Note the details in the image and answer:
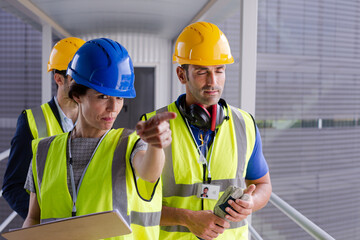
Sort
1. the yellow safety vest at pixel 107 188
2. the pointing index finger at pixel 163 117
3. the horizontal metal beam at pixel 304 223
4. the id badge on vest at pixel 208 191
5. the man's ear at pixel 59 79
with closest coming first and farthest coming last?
1. the pointing index finger at pixel 163 117
2. the yellow safety vest at pixel 107 188
3. the horizontal metal beam at pixel 304 223
4. the id badge on vest at pixel 208 191
5. the man's ear at pixel 59 79

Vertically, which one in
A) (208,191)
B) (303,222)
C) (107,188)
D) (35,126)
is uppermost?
(35,126)

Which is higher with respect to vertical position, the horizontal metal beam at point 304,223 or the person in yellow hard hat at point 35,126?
the person in yellow hard hat at point 35,126

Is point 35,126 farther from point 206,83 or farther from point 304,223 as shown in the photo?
point 304,223

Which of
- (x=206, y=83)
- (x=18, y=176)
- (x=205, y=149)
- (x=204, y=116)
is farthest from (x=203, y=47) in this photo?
(x=18, y=176)

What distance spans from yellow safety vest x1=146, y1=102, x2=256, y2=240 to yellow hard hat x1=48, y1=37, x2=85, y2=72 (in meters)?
0.76

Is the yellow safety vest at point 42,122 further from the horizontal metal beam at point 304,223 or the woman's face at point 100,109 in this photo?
the horizontal metal beam at point 304,223

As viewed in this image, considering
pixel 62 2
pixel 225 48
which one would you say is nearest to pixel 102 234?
pixel 225 48

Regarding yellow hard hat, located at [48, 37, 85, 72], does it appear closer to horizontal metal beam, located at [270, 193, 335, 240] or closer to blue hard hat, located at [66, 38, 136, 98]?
blue hard hat, located at [66, 38, 136, 98]

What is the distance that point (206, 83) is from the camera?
4.27 feet

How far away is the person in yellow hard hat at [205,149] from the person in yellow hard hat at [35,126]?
0.51 metres

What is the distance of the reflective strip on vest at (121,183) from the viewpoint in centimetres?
91

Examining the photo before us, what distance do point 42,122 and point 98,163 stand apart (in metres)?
0.69

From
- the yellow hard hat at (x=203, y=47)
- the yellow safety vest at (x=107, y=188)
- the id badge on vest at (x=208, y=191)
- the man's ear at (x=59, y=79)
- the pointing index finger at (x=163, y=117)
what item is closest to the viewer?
the pointing index finger at (x=163, y=117)

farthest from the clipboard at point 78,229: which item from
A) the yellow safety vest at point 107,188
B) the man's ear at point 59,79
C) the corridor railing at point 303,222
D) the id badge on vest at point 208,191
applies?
the man's ear at point 59,79
